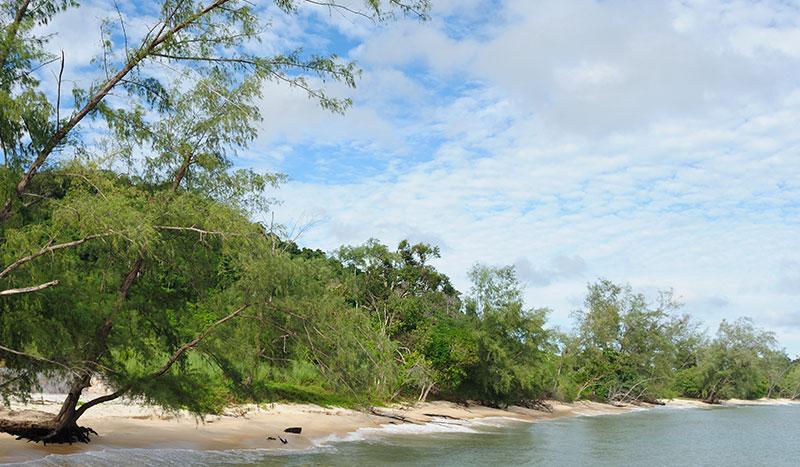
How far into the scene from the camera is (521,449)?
82.1ft

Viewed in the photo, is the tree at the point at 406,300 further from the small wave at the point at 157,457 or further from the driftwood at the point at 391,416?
the small wave at the point at 157,457

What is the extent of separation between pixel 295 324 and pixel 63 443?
6.37m

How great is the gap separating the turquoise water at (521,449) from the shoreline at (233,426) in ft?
1.76

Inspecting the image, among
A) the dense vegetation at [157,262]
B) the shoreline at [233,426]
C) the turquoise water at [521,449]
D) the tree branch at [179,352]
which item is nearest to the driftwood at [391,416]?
the shoreline at [233,426]

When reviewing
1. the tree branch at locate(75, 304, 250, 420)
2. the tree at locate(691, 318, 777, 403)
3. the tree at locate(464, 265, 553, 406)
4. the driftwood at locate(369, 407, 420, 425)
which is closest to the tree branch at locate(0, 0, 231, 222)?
the tree branch at locate(75, 304, 250, 420)

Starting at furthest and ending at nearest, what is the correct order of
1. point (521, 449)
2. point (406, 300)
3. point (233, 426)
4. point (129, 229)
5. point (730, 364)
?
1. point (730, 364)
2. point (406, 300)
3. point (521, 449)
4. point (233, 426)
5. point (129, 229)

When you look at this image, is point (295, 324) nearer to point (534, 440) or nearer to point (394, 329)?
point (534, 440)

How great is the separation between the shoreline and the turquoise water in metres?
0.54

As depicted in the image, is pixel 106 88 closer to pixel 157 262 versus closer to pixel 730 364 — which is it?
pixel 157 262

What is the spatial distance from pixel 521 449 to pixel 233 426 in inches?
423

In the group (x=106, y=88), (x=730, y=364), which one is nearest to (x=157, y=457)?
(x=106, y=88)

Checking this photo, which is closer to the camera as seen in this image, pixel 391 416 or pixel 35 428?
pixel 35 428

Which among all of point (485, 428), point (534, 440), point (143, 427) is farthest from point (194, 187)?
point (485, 428)

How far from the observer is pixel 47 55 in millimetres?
12367
